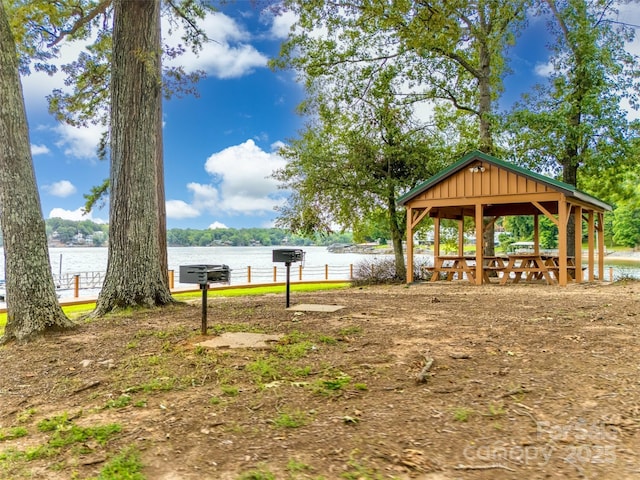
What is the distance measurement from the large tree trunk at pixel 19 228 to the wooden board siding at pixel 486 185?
9.39 metres

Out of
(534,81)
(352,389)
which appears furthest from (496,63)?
(352,389)

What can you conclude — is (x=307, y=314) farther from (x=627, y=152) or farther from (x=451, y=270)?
(x=627, y=152)

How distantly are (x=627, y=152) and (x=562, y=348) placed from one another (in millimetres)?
14820

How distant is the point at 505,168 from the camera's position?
1093 centimetres

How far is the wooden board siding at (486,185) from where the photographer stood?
1079 cm

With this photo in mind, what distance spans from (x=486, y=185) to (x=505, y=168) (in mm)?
596

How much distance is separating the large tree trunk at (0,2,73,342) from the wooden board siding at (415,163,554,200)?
939 cm

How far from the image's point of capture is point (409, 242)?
1266 cm

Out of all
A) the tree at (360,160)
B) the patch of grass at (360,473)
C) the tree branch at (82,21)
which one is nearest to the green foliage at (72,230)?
the tree at (360,160)

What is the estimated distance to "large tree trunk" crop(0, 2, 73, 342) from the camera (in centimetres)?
486

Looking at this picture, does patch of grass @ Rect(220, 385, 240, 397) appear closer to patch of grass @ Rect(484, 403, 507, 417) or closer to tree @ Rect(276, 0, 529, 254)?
patch of grass @ Rect(484, 403, 507, 417)

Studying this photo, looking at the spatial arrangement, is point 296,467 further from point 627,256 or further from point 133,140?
point 627,256

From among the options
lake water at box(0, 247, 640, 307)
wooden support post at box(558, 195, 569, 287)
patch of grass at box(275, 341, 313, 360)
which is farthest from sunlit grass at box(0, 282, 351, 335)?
patch of grass at box(275, 341, 313, 360)

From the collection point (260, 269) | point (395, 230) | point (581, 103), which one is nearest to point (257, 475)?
point (395, 230)
